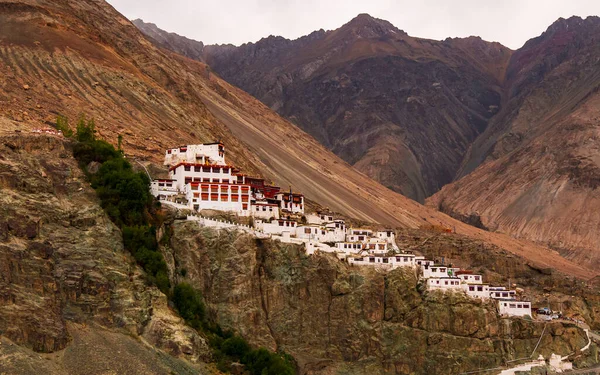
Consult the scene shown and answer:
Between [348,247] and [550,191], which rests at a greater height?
[550,191]

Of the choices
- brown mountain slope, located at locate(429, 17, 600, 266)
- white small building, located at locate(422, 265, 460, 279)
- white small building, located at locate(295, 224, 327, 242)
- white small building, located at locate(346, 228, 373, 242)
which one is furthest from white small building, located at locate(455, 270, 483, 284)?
brown mountain slope, located at locate(429, 17, 600, 266)

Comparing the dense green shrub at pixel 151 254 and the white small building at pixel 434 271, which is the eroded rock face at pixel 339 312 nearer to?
the white small building at pixel 434 271

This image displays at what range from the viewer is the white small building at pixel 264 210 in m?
74.8

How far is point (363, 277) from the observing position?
72500 mm

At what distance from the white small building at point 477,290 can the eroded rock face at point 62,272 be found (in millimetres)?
25771

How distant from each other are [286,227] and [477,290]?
18.1 metres

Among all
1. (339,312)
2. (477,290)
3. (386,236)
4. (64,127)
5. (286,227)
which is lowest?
(339,312)

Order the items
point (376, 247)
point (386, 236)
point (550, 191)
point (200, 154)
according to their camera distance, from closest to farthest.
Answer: point (376, 247), point (200, 154), point (386, 236), point (550, 191)

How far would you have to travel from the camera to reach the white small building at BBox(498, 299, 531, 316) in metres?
74.9

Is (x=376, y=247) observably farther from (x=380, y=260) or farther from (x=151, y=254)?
(x=151, y=254)

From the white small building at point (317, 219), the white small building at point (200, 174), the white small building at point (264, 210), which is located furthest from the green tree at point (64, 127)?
the white small building at point (317, 219)

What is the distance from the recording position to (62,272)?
196 ft

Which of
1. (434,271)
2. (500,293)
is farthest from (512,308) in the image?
(434,271)

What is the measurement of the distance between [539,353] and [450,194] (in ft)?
407
